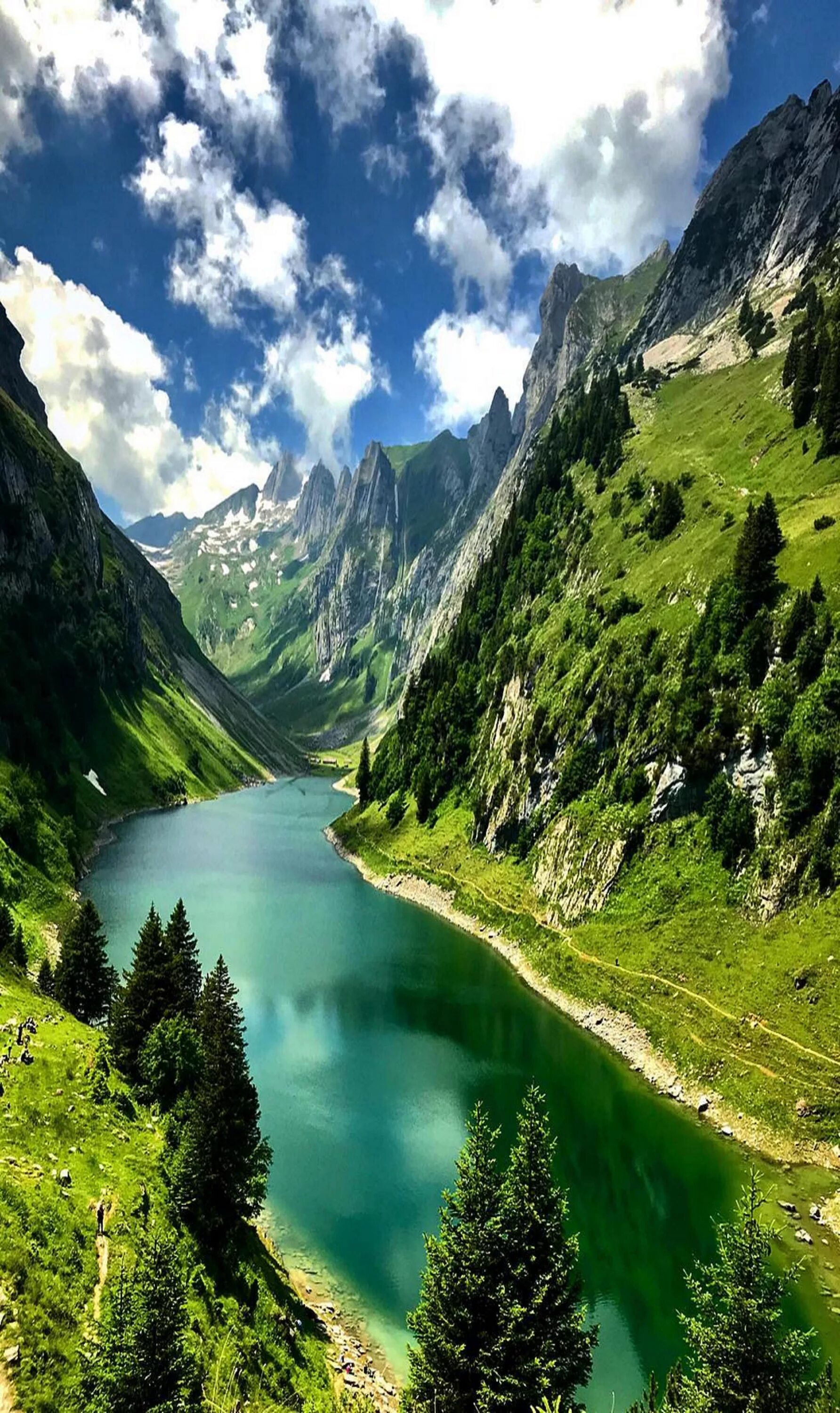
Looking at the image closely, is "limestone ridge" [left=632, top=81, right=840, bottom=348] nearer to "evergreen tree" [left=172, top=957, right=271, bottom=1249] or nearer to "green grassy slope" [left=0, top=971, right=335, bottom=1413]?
"evergreen tree" [left=172, top=957, right=271, bottom=1249]

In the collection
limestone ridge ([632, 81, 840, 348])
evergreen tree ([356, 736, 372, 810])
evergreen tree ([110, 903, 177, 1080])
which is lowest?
evergreen tree ([110, 903, 177, 1080])

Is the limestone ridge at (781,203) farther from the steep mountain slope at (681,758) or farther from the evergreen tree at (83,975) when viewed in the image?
the evergreen tree at (83,975)

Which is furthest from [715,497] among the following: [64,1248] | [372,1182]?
[64,1248]

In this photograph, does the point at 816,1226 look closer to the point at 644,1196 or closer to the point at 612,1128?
the point at 644,1196

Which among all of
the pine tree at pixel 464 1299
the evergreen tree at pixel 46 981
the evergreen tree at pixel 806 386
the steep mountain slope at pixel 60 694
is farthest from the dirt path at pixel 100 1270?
the evergreen tree at pixel 806 386

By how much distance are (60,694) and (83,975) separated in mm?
112396

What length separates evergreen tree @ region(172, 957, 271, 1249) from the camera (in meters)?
27.0

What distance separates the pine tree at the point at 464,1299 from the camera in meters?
20.0

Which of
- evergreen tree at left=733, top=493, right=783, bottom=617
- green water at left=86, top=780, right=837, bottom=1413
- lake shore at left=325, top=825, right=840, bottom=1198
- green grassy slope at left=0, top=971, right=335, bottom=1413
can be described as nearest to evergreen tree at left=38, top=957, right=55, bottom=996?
green grassy slope at left=0, top=971, right=335, bottom=1413

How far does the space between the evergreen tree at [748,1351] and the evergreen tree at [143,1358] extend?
1292 cm

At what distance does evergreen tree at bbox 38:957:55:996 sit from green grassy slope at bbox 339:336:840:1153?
40.6 m

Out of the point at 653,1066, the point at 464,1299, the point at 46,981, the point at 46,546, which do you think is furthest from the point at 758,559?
the point at 46,546

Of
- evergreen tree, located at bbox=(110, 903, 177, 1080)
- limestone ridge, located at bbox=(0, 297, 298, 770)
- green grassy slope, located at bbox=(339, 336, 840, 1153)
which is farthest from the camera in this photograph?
limestone ridge, located at bbox=(0, 297, 298, 770)

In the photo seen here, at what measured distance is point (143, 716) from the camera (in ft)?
594
